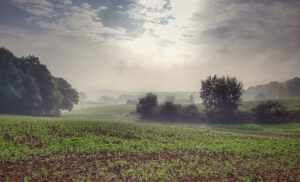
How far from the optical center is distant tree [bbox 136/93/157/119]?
265 feet

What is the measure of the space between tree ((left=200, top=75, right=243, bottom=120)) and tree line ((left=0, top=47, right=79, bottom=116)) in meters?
68.4

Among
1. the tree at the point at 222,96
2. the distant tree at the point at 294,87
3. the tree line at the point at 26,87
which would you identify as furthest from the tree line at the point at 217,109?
the distant tree at the point at 294,87

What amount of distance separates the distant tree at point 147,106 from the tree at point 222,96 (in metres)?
22.6

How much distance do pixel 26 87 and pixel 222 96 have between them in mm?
77855

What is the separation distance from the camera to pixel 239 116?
6681 cm

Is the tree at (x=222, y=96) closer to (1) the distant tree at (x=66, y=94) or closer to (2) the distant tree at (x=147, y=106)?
(2) the distant tree at (x=147, y=106)

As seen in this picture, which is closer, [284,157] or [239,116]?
[284,157]

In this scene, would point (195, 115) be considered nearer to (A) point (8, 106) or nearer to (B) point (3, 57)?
(A) point (8, 106)

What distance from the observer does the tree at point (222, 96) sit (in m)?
68.7

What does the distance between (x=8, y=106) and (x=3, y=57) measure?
18.6m

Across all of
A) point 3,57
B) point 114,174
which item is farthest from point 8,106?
point 114,174

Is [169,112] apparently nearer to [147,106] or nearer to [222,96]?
[147,106]

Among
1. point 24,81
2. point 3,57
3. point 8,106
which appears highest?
point 3,57

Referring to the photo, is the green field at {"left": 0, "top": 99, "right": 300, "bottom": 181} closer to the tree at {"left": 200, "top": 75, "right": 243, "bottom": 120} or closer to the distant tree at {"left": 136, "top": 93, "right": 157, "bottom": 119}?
the tree at {"left": 200, "top": 75, "right": 243, "bottom": 120}
